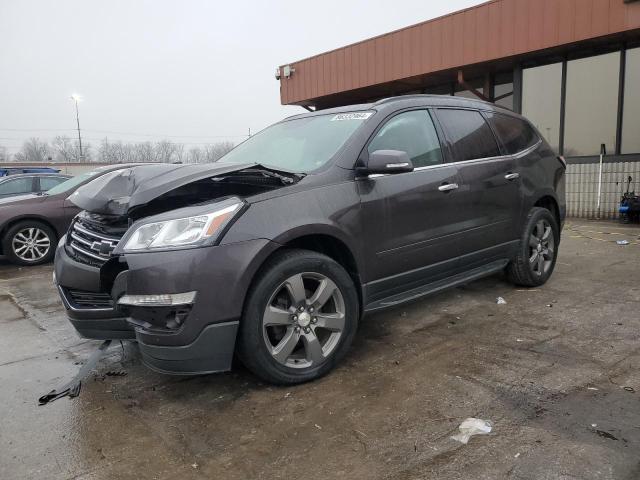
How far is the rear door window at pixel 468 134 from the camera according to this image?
383 cm

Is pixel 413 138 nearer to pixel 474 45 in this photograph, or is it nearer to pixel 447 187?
pixel 447 187

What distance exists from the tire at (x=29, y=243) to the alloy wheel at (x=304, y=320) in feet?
20.0

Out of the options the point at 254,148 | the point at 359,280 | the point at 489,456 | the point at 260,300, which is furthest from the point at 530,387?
the point at 254,148

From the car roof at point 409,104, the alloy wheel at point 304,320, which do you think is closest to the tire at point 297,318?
the alloy wheel at point 304,320

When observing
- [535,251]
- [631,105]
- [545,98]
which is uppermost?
[545,98]

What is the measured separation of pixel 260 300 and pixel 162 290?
51 cm

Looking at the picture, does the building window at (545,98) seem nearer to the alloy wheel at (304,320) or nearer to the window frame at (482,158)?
the window frame at (482,158)

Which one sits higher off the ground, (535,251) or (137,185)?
(137,185)

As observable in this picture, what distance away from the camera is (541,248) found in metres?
4.73

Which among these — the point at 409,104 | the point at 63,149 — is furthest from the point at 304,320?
the point at 63,149

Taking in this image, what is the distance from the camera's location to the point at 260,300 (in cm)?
259

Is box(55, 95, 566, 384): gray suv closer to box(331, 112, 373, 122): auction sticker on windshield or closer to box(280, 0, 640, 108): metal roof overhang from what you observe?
box(331, 112, 373, 122): auction sticker on windshield

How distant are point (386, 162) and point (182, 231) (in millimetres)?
1298

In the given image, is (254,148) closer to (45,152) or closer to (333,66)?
(333,66)
